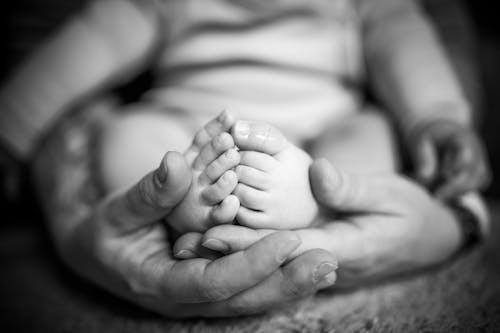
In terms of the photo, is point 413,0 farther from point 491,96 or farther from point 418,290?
point 418,290

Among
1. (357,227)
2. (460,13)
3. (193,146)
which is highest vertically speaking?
(460,13)

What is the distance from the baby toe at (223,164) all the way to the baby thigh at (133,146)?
144 millimetres

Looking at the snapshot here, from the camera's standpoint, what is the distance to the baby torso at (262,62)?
0.62 meters

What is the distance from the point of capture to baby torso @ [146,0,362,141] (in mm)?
624

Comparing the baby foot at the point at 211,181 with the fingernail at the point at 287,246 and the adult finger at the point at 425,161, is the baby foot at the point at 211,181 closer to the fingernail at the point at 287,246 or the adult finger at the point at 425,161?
the fingernail at the point at 287,246

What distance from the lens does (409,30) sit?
0.68m

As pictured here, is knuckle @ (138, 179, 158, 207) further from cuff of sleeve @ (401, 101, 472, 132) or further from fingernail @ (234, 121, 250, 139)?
cuff of sleeve @ (401, 101, 472, 132)

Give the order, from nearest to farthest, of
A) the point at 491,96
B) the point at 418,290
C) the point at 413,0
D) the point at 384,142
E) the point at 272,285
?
1. the point at 272,285
2. the point at 418,290
3. the point at 384,142
4. the point at 413,0
5. the point at 491,96

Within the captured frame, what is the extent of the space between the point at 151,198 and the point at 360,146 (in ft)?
1.05

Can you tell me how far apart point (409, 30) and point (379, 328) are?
49 cm

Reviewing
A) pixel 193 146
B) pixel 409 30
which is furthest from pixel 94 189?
pixel 409 30

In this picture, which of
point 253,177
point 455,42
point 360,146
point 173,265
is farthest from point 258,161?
point 455,42

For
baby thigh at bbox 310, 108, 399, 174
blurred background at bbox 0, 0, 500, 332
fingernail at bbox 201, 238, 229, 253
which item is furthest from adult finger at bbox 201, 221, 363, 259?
blurred background at bbox 0, 0, 500, 332

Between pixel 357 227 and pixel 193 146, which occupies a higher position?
pixel 193 146
